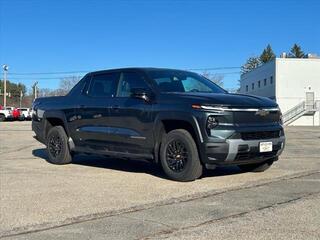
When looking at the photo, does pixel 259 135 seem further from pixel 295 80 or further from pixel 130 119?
pixel 295 80

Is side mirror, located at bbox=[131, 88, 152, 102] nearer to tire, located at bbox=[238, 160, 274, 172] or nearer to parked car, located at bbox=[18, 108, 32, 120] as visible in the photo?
tire, located at bbox=[238, 160, 274, 172]

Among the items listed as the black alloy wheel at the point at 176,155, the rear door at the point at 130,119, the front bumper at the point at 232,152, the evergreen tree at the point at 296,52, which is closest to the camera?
the front bumper at the point at 232,152

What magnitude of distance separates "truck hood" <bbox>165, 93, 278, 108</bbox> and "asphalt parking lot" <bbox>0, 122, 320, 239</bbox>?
1199 millimetres

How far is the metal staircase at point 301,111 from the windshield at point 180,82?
156 feet

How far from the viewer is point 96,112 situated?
9688mm

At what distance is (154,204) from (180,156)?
1.71 m

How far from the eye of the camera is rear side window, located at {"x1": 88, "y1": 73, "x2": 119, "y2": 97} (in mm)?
9602

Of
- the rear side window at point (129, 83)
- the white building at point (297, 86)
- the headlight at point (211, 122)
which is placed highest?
the white building at point (297, 86)

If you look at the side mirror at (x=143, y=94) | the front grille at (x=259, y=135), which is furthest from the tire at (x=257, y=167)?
the side mirror at (x=143, y=94)

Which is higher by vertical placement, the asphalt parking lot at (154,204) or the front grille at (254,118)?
the front grille at (254,118)

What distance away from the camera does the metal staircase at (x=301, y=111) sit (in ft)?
184

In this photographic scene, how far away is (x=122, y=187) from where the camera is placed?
7.91 metres

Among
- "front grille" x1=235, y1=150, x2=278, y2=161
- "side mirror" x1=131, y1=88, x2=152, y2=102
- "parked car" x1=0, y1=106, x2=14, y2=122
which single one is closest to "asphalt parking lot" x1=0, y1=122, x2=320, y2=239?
"front grille" x1=235, y1=150, x2=278, y2=161

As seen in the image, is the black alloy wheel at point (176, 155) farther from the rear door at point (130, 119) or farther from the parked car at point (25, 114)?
the parked car at point (25, 114)
